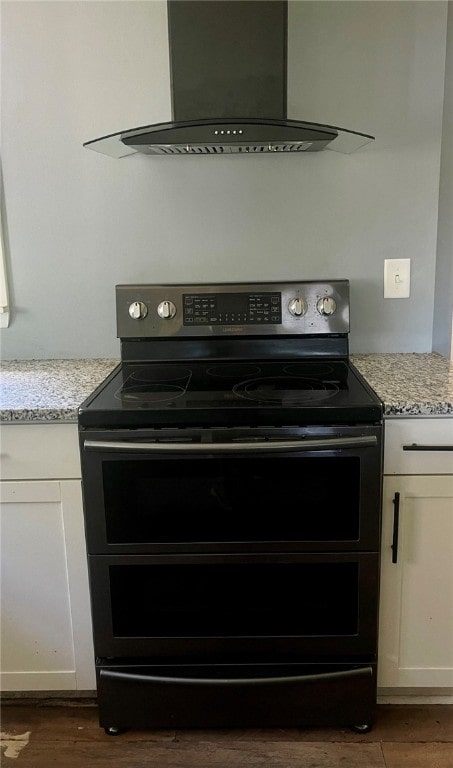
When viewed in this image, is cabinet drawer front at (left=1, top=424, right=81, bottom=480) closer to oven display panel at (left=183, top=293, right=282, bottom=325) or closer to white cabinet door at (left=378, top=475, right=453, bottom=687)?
oven display panel at (left=183, top=293, right=282, bottom=325)

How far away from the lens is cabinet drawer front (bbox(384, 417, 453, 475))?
1.49 meters

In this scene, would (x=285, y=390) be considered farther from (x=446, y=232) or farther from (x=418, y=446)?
(x=446, y=232)

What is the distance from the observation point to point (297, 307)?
1.87m

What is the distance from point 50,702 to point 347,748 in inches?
33.0

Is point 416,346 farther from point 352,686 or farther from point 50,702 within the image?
point 50,702

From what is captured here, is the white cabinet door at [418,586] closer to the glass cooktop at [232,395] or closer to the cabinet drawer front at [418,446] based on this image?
the cabinet drawer front at [418,446]

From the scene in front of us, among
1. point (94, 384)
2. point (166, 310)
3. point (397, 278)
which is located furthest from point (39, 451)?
point (397, 278)

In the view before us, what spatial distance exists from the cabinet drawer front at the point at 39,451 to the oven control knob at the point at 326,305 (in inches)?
32.6

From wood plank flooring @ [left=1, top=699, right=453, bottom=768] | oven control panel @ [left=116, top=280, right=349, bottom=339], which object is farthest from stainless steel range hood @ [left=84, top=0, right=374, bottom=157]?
wood plank flooring @ [left=1, top=699, right=453, bottom=768]

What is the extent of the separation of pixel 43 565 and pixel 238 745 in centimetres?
69

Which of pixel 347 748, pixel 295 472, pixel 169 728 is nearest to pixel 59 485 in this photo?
Answer: pixel 295 472

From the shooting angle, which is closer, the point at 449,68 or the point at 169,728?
the point at 169,728

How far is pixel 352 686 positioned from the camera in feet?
5.04

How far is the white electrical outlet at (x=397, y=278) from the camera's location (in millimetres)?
1995
